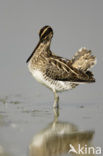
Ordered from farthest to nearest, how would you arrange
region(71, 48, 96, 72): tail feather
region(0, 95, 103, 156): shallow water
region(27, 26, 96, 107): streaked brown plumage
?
1. region(71, 48, 96, 72): tail feather
2. region(27, 26, 96, 107): streaked brown plumage
3. region(0, 95, 103, 156): shallow water

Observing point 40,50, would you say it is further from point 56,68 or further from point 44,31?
point 56,68

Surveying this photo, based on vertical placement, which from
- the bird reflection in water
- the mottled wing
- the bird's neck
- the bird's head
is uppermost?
the bird's head

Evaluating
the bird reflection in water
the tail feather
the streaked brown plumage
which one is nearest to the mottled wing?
the streaked brown plumage

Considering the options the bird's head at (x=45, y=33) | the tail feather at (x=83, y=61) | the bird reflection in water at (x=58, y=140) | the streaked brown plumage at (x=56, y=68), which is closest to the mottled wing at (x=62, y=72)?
the streaked brown plumage at (x=56, y=68)

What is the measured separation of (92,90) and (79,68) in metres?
1.13

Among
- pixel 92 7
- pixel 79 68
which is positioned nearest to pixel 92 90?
pixel 79 68

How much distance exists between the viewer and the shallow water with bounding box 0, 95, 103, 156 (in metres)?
6.55

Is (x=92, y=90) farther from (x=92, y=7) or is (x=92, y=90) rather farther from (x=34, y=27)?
(x=92, y=7)

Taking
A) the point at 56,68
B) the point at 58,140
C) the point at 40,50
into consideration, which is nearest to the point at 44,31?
the point at 40,50

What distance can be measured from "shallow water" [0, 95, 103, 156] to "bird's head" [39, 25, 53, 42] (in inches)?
45.9

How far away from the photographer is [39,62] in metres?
9.82

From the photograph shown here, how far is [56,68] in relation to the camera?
983cm

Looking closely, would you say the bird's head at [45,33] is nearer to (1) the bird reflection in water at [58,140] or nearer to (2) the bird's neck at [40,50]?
(2) the bird's neck at [40,50]

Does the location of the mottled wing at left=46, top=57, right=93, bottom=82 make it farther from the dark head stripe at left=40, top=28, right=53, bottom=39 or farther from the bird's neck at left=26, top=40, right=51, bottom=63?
the dark head stripe at left=40, top=28, right=53, bottom=39
